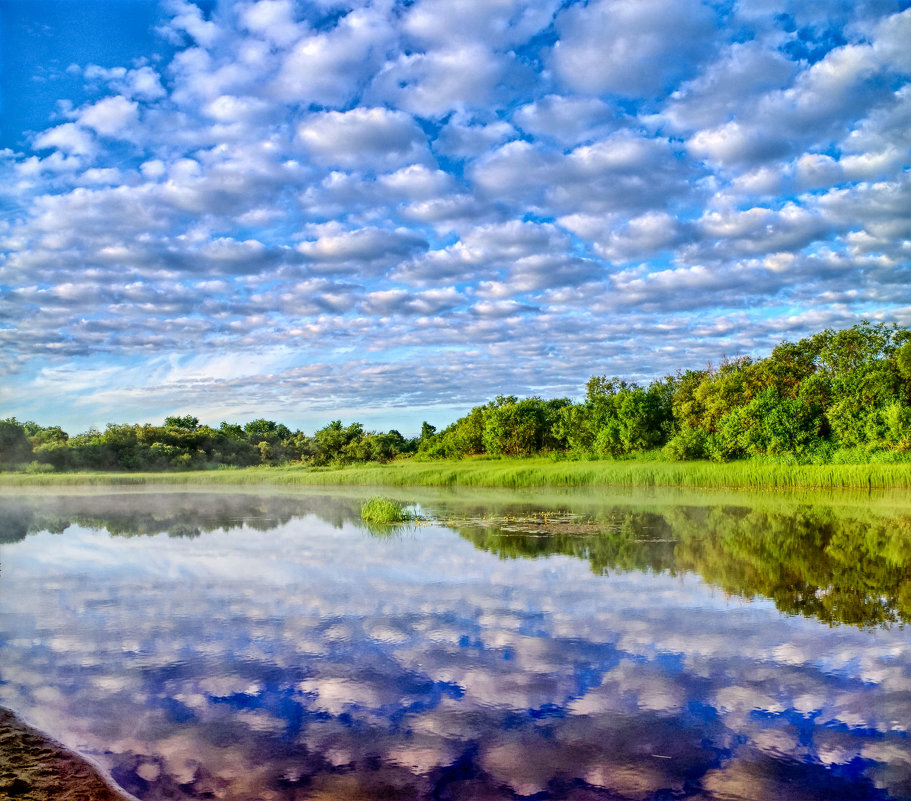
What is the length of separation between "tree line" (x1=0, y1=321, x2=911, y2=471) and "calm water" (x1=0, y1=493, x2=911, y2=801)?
27931mm

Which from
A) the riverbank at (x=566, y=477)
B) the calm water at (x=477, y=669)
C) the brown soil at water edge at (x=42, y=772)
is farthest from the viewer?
the riverbank at (x=566, y=477)

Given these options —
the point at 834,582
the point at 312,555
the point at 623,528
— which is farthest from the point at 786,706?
the point at 623,528

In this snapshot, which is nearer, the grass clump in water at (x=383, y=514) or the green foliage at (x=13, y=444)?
the grass clump in water at (x=383, y=514)

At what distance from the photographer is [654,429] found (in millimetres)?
54125

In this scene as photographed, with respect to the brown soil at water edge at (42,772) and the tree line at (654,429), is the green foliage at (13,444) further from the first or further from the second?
the brown soil at water edge at (42,772)

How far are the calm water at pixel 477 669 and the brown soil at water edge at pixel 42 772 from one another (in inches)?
6.9

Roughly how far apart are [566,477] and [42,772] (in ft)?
118

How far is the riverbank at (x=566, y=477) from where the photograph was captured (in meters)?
→ 34.2

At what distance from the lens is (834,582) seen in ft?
40.2

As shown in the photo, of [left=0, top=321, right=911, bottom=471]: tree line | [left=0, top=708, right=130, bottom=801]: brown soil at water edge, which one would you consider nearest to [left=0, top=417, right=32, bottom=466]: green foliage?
[left=0, top=321, right=911, bottom=471]: tree line

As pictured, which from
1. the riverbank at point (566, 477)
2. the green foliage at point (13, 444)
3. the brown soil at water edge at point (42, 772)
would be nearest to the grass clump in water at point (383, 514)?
the riverbank at point (566, 477)

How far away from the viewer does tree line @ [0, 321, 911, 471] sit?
138ft

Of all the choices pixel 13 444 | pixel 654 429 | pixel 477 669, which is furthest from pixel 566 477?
pixel 13 444

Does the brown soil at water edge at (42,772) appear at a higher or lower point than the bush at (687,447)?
lower
